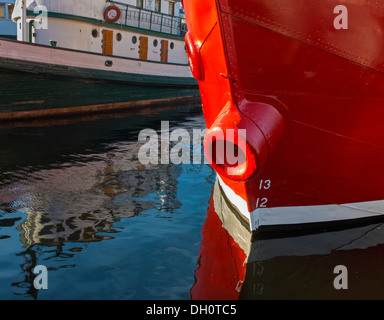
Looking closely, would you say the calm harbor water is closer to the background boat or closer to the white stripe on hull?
the white stripe on hull

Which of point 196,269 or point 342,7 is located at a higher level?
point 342,7

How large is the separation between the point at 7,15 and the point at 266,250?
114ft

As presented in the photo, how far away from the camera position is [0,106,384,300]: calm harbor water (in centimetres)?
390

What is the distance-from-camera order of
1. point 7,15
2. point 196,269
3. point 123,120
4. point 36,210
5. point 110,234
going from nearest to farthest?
1. point 196,269
2. point 110,234
3. point 36,210
4. point 123,120
5. point 7,15

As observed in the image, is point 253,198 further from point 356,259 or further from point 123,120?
point 123,120

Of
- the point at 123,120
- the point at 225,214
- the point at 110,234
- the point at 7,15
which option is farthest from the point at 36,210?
the point at 7,15

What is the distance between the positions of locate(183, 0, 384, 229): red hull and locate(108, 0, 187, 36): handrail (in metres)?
14.8

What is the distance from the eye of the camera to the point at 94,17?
663 inches

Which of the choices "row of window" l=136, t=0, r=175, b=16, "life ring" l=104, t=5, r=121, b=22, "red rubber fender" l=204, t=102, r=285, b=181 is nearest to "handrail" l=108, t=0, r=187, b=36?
"row of window" l=136, t=0, r=175, b=16

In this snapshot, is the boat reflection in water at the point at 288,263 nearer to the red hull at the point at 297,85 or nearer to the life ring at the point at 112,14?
the red hull at the point at 297,85

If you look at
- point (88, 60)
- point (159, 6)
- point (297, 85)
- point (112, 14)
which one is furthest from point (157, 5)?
point (297, 85)

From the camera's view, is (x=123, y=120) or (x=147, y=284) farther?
(x=123, y=120)

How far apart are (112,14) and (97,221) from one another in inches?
559

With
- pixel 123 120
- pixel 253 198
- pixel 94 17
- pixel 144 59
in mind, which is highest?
pixel 94 17
